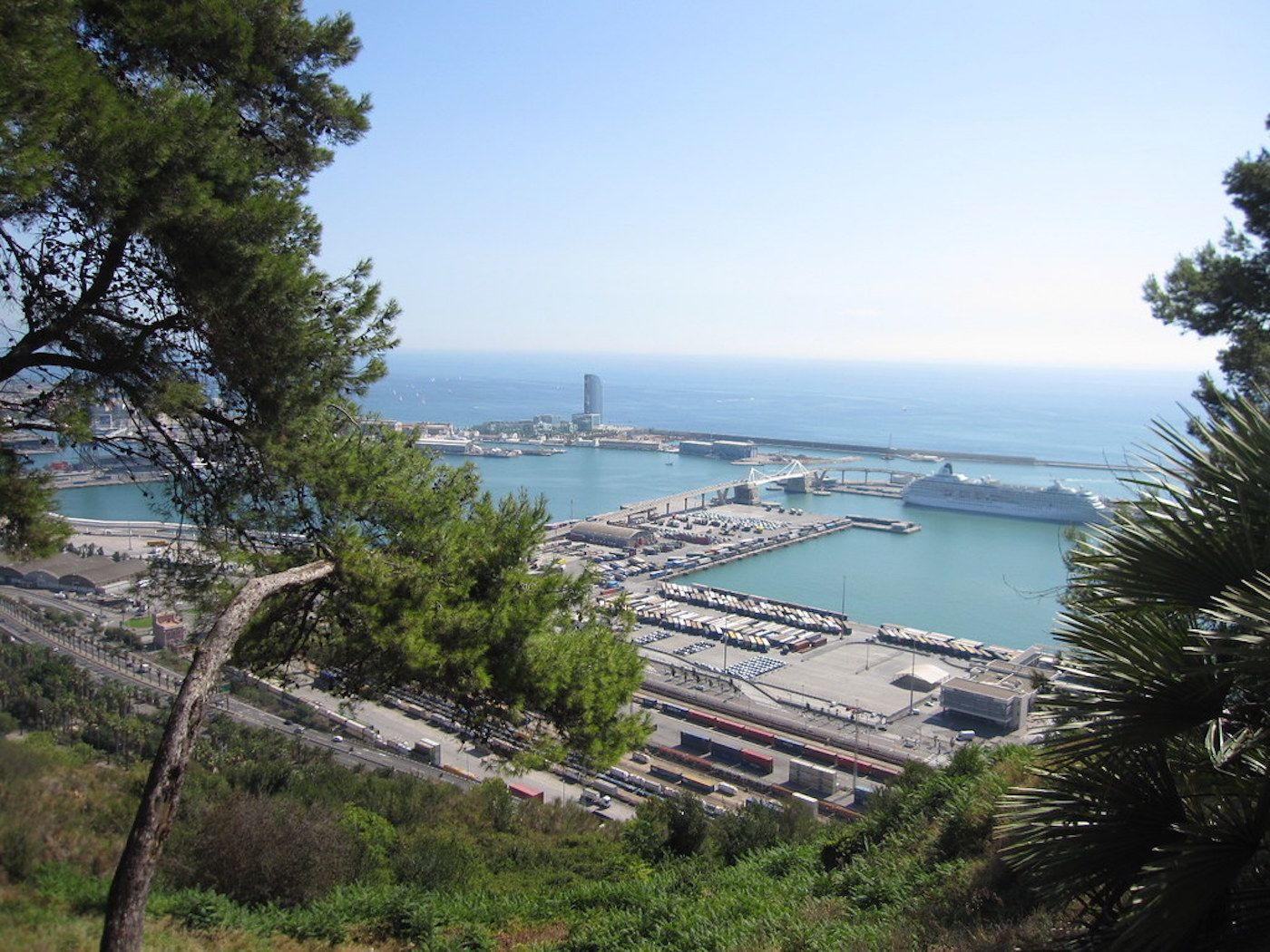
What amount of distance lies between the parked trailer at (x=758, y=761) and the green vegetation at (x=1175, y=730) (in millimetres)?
7217

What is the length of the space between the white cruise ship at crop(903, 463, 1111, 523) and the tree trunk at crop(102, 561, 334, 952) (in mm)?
22261

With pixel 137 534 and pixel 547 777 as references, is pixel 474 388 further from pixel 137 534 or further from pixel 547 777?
pixel 547 777

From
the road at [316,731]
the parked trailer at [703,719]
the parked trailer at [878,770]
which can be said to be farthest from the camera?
the parked trailer at [703,719]

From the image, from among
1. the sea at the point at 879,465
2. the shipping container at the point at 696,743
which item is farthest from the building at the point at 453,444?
the shipping container at the point at 696,743

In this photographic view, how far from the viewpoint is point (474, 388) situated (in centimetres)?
6550

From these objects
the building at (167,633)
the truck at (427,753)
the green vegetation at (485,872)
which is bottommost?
the truck at (427,753)

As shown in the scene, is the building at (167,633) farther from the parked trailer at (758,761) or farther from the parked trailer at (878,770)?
the parked trailer at (878,770)

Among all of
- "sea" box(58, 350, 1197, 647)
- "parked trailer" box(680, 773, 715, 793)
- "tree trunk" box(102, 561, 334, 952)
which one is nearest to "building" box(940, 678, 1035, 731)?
"sea" box(58, 350, 1197, 647)

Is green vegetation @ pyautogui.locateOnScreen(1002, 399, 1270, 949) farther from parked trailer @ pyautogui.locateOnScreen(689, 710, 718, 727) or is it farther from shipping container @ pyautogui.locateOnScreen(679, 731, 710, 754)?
parked trailer @ pyautogui.locateOnScreen(689, 710, 718, 727)

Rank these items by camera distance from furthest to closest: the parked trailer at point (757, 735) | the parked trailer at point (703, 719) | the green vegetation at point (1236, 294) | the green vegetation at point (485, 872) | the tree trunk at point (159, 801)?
1. the parked trailer at point (703, 719)
2. the parked trailer at point (757, 735)
3. the green vegetation at point (1236, 294)
4. the green vegetation at point (485, 872)
5. the tree trunk at point (159, 801)

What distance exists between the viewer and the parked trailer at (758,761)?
8008 mm

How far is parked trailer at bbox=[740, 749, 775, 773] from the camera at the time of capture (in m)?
8.01

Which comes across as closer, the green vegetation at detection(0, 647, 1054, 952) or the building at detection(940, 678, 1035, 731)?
the green vegetation at detection(0, 647, 1054, 952)

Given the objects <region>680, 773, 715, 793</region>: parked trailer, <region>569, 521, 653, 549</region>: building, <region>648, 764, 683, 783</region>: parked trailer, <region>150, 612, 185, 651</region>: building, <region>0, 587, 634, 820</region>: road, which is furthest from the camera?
<region>569, 521, 653, 549</region>: building
